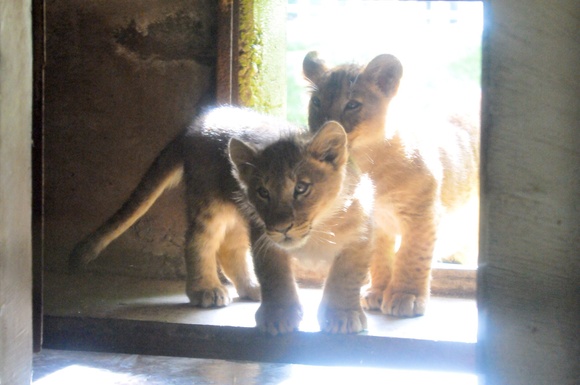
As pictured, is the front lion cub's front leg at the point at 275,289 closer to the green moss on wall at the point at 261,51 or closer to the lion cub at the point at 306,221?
the lion cub at the point at 306,221

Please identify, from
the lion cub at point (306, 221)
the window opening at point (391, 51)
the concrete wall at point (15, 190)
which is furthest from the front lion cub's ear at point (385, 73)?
the concrete wall at point (15, 190)

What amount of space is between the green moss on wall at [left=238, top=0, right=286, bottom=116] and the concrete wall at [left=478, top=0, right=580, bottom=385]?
7.75ft

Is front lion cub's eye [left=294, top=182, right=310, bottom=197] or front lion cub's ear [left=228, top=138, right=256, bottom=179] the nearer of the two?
front lion cub's eye [left=294, top=182, right=310, bottom=197]

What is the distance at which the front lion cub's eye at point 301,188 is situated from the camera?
11.5 ft

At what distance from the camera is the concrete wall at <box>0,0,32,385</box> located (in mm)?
2797

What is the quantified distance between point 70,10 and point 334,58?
168 cm

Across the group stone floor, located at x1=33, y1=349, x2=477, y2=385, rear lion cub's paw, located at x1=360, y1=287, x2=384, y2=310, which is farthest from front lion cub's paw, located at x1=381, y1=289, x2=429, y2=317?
stone floor, located at x1=33, y1=349, x2=477, y2=385

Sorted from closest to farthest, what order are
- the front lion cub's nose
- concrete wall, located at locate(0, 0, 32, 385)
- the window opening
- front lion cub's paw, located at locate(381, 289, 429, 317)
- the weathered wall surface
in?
concrete wall, located at locate(0, 0, 32, 385), the front lion cub's nose, front lion cub's paw, located at locate(381, 289, 429, 317), the window opening, the weathered wall surface

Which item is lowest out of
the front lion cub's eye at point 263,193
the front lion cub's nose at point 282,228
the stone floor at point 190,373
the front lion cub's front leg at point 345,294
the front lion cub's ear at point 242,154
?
the stone floor at point 190,373

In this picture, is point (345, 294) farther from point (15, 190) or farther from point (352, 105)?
point (15, 190)

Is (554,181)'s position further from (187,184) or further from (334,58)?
(334,58)

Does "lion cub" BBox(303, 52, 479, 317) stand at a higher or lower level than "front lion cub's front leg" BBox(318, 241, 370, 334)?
higher

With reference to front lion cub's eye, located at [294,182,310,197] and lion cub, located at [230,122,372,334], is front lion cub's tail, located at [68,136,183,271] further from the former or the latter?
front lion cub's eye, located at [294,182,310,197]

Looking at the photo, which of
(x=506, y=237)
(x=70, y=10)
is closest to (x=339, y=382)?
(x=506, y=237)
